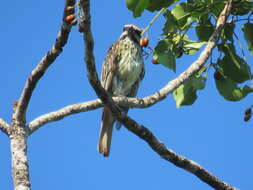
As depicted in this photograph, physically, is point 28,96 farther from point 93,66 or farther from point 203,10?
point 203,10

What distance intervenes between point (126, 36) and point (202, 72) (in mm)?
2256

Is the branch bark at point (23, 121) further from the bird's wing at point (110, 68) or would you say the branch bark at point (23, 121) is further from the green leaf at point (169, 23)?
the bird's wing at point (110, 68)

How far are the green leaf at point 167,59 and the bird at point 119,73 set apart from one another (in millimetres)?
1960

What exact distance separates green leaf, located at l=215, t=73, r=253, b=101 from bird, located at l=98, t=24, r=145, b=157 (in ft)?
6.38

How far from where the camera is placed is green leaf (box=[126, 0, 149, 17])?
12.0ft

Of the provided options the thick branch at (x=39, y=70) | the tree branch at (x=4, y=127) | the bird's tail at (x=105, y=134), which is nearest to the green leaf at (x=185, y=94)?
the thick branch at (x=39, y=70)

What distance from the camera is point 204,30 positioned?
13.0 ft

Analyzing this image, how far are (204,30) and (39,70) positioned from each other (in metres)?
1.25

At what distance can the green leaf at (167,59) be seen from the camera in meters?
3.67

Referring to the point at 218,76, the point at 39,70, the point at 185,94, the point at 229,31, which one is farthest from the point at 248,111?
the point at 39,70

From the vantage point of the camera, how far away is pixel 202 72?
3988 millimetres

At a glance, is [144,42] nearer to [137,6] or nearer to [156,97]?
[137,6]

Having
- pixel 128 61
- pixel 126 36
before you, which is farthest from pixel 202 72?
pixel 126 36

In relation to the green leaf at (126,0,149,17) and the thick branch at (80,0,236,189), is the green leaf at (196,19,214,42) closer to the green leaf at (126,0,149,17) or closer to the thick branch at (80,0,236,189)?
the thick branch at (80,0,236,189)
